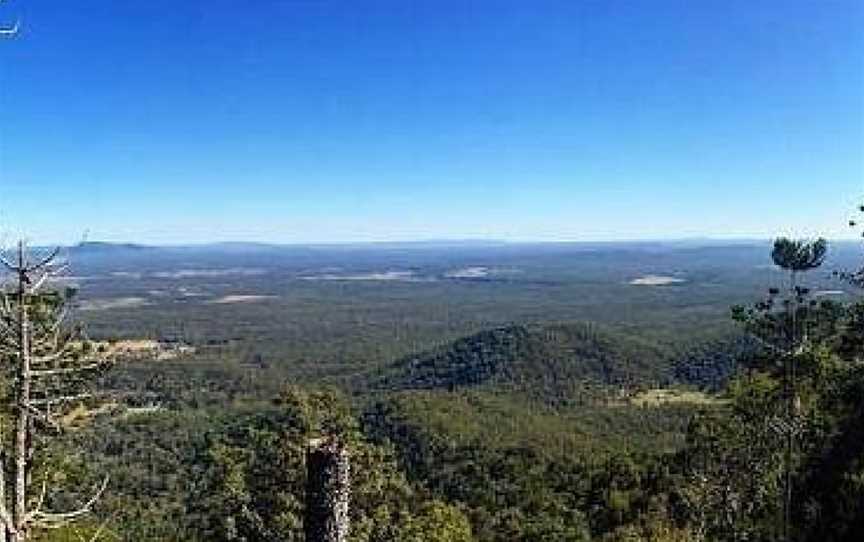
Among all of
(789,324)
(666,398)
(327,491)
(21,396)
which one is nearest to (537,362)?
(666,398)

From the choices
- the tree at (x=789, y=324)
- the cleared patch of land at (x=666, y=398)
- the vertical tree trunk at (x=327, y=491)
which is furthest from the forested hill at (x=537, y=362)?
the vertical tree trunk at (x=327, y=491)

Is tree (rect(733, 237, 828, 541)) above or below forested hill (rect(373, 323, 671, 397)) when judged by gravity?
above

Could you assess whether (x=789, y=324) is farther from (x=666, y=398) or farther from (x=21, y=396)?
(x=666, y=398)

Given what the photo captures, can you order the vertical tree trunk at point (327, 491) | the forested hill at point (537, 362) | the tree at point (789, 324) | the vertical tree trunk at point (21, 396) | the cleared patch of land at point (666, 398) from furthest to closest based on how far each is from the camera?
the forested hill at point (537, 362) → the cleared patch of land at point (666, 398) → the tree at point (789, 324) → the vertical tree trunk at point (21, 396) → the vertical tree trunk at point (327, 491)

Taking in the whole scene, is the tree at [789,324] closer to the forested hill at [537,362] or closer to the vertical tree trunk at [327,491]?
the vertical tree trunk at [327,491]

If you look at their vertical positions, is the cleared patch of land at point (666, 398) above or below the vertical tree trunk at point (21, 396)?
below

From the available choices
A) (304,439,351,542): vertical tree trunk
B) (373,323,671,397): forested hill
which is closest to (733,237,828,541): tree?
(304,439,351,542): vertical tree trunk

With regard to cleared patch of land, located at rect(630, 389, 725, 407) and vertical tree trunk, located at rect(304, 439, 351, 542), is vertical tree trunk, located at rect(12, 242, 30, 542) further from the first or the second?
cleared patch of land, located at rect(630, 389, 725, 407)
